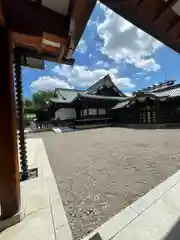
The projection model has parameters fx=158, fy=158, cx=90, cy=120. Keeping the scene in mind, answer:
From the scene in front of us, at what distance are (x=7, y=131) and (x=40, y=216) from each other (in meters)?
1.21

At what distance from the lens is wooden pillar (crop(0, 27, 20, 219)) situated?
1818 millimetres

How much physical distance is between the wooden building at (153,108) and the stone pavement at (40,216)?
13781 millimetres

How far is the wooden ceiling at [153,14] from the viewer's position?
1289 millimetres

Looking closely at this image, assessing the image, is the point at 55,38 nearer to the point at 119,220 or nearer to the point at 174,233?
the point at 119,220

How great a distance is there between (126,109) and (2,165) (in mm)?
17701

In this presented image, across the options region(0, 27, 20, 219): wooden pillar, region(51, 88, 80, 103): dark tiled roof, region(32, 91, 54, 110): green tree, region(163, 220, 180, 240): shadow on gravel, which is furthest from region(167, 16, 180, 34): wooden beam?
region(32, 91, 54, 110): green tree

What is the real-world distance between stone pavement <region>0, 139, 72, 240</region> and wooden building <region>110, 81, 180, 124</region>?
13.8 metres

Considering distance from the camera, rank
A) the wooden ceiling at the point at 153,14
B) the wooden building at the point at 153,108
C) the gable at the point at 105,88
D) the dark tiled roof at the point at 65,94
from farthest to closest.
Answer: the dark tiled roof at the point at 65,94 → the gable at the point at 105,88 → the wooden building at the point at 153,108 → the wooden ceiling at the point at 153,14

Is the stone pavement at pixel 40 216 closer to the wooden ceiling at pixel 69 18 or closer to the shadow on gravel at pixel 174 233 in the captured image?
the shadow on gravel at pixel 174 233

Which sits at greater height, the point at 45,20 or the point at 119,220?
the point at 45,20

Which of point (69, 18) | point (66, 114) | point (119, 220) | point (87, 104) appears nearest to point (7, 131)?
point (69, 18)

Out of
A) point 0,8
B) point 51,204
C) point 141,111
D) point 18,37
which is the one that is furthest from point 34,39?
point 141,111

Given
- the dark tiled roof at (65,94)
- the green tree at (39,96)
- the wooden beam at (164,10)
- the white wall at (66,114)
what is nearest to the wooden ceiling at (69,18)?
the wooden beam at (164,10)

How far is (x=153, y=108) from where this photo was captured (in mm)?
15477
